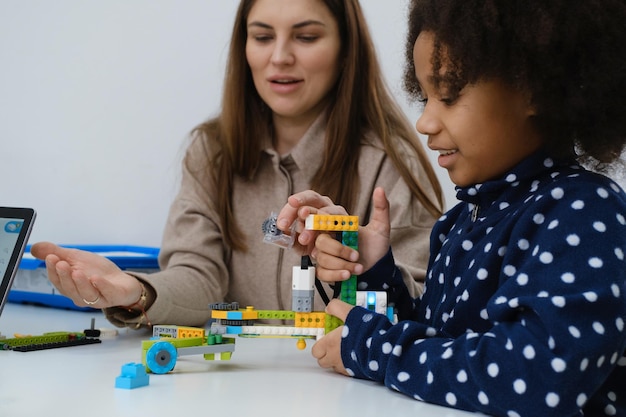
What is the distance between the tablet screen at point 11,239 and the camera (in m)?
0.95

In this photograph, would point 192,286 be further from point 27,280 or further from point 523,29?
point 523,29

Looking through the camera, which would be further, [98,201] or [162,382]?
[98,201]

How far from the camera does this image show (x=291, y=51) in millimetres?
1446

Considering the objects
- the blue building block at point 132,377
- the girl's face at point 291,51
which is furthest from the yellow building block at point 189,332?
the girl's face at point 291,51

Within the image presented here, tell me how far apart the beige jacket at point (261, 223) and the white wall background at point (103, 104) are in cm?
42

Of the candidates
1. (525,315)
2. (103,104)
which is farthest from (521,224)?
(103,104)

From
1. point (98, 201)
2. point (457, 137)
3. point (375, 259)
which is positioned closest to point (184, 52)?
point (98, 201)

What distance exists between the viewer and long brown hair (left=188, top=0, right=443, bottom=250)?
146 centimetres

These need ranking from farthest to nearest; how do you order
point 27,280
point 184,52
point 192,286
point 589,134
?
point 184,52, point 27,280, point 192,286, point 589,134

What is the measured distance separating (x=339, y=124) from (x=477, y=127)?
2.20 feet

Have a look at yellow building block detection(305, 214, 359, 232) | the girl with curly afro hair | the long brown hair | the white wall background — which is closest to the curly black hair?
the girl with curly afro hair

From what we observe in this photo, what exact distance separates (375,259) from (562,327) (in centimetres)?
36

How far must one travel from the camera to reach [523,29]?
2.49 feet

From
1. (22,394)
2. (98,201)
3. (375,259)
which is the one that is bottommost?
(22,394)
